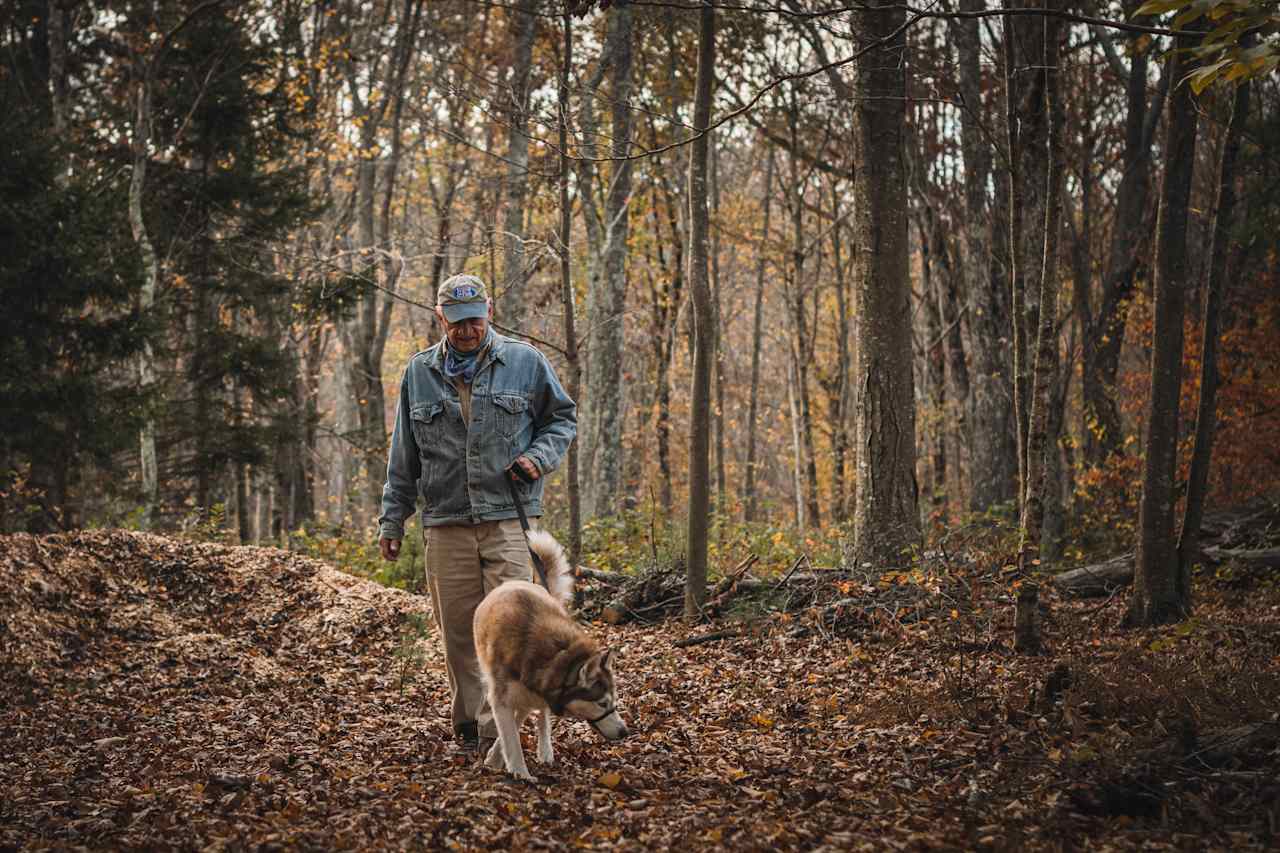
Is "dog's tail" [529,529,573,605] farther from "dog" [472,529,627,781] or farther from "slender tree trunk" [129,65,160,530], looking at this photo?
"slender tree trunk" [129,65,160,530]

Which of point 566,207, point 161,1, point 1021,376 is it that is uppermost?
point 161,1

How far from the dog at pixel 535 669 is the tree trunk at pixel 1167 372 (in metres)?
5.45

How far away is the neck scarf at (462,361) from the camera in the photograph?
5.93 metres

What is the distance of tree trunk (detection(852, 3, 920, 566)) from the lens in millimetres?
9586

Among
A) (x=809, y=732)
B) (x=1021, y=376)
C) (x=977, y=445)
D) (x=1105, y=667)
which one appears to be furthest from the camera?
(x=977, y=445)

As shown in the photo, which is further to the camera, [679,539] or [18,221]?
[18,221]

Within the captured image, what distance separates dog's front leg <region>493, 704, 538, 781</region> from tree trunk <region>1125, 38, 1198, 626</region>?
226 inches

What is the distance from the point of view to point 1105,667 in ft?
22.1

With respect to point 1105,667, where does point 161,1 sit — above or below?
above

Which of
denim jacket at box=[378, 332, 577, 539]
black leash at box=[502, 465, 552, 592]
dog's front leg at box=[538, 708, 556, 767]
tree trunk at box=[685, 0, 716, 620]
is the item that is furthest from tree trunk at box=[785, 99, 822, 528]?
dog's front leg at box=[538, 708, 556, 767]

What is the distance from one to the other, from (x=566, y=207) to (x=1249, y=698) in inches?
307

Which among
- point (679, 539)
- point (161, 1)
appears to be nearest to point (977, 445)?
point (679, 539)

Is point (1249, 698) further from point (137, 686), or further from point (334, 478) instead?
point (334, 478)

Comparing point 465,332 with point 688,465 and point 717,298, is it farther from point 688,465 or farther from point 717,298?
point 717,298
